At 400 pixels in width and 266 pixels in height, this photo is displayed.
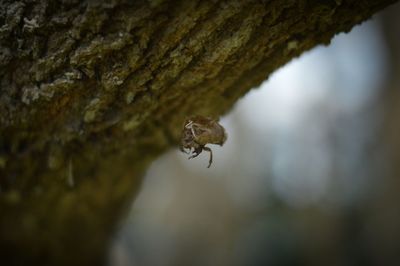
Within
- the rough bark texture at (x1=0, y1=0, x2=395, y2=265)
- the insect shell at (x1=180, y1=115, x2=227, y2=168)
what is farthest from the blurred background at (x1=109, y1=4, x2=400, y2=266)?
the insect shell at (x1=180, y1=115, x2=227, y2=168)

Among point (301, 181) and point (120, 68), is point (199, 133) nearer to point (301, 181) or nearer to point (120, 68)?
point (120, 68)

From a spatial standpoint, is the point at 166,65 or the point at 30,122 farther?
the point at 30,122

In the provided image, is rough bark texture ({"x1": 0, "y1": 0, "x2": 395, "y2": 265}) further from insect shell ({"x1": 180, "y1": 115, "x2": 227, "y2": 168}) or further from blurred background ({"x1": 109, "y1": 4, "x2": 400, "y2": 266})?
blurred background ({"x1": 109, "y1": 4, "x2": 400, "y2": 266})

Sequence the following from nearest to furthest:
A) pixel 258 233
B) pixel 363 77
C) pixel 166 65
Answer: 1. pixel 166 65
2. pixel 363 77
3. pixel 258 233

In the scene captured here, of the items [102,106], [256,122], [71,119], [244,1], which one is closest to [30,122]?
[71,119]

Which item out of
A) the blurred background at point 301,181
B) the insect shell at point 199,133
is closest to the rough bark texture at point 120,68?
the insect shell at point 199,133

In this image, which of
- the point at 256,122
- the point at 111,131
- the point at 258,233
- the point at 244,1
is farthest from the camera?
the point at 256,122

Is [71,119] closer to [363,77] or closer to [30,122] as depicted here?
[30,122]

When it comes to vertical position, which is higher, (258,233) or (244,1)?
(258,233)
